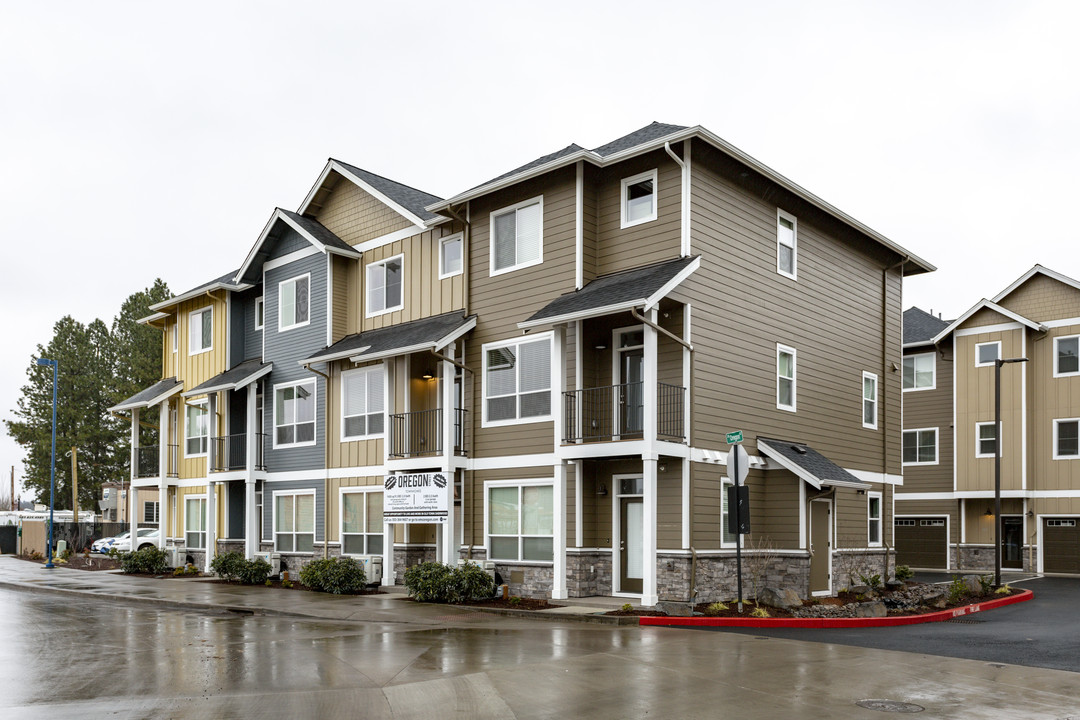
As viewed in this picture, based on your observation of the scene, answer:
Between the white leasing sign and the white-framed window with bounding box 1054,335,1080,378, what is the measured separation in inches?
922

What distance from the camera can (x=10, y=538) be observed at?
48.4 metres

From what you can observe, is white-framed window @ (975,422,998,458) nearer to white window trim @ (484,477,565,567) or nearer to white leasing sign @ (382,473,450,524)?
white window trim @ (484,477,565,567)

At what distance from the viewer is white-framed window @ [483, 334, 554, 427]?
21062mm

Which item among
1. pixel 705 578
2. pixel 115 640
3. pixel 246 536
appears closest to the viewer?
pixel 115 640

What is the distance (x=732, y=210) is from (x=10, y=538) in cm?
4345

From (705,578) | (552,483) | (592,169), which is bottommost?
(705,578)

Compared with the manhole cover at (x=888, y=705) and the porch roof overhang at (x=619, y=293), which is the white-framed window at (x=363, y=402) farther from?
the manhole cover at (x=888, y=705)

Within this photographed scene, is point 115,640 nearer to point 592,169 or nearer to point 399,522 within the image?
point 399,522

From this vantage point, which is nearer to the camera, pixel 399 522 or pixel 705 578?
pixel 705 578

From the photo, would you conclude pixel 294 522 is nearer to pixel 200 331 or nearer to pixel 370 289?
pixel 370 289

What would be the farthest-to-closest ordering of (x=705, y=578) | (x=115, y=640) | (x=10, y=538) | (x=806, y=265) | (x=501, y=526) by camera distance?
(x=10, y=538), (x=806, y=265), (x=501, y=526), (x=705, y=578), (x=115, y=640)

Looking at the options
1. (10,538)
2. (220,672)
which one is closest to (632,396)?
(220,672)

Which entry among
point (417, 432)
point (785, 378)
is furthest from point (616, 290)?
point (417, 432)

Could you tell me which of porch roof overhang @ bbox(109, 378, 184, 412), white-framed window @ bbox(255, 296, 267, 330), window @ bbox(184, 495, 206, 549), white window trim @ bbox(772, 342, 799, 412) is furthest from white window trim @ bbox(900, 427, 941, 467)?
porch roof overhang @ bbox(109, 378, 184, 412)
